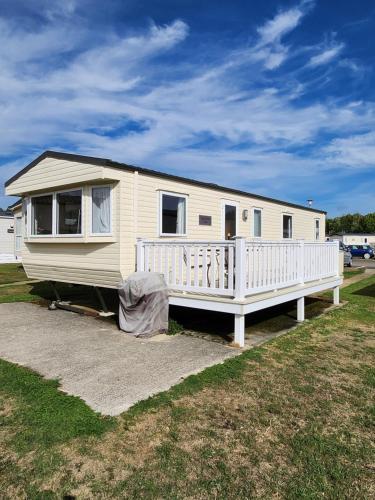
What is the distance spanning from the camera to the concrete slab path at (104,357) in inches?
152

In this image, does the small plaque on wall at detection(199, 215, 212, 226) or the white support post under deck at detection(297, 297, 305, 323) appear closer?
the white support post under deck at detection(297, 297, 305, 323)

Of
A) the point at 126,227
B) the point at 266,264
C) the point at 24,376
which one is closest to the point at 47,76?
the point at 126,227

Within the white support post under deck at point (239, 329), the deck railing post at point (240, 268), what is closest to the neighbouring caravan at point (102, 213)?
the deck railing post at point (240, 268)

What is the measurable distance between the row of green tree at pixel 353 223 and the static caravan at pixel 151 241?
68.5m

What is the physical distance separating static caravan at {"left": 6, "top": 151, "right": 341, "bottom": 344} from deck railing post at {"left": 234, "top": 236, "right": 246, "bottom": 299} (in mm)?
15

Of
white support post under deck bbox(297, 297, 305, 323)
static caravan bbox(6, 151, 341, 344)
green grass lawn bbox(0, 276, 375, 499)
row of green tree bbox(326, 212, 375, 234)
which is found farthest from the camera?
row of green tree bbox(326, 212, 375, 234)

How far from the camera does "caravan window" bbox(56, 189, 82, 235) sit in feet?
23.8

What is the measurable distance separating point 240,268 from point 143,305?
71.8 inches

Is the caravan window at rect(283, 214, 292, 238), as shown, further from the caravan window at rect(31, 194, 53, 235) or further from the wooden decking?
the caravan window at rect(31, 194, 53, 235)

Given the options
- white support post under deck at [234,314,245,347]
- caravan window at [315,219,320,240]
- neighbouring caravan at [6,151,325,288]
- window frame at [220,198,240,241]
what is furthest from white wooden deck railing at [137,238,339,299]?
caravan window at [315,219,320,240]

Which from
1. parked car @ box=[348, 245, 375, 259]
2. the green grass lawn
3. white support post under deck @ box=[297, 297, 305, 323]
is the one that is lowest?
the green grass lawn

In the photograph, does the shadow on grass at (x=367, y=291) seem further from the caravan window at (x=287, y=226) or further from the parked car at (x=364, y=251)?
the parked car at (x=364, y=251)

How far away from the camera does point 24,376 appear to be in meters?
4.21

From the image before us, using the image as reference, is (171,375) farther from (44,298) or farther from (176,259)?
(44,298)
